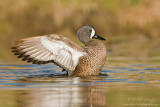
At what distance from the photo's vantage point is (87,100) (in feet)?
19.7

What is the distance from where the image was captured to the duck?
26.3 feet

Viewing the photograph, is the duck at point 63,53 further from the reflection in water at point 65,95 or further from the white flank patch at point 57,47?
the reflection in water at point 65,95

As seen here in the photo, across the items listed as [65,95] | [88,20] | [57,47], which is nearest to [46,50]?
[57,47]

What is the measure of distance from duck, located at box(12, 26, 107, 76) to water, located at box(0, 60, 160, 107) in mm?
229

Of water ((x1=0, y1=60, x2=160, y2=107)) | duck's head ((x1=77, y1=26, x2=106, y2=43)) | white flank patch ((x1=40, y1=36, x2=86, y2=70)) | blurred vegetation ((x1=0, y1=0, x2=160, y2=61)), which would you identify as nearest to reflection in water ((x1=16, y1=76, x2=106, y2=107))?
water ((x1=0, y1=60, x2=160, y2=107))

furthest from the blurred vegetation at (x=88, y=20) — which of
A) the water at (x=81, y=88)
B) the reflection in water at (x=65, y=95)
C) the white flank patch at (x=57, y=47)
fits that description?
the reflection in water at (x=65, y=95)

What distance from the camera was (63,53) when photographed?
819 cm

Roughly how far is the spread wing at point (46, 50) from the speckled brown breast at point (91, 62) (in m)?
0.12

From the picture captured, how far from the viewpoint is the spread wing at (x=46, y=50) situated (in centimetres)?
804

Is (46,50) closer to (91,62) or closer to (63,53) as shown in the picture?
(63,53)

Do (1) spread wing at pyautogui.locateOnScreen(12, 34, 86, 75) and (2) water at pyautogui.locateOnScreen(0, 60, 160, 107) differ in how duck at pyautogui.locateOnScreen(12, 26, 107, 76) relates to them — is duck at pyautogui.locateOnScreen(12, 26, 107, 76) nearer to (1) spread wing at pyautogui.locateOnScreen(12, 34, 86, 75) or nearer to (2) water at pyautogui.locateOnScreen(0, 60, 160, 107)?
(1) spread wing at pyautogui.locateOnScreen(12, 34, 86, 75)

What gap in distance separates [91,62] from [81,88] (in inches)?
59.4

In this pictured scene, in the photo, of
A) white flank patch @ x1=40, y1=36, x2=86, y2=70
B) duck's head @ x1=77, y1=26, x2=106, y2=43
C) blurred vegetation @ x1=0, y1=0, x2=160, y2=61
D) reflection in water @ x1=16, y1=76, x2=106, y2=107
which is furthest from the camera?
blurred vegetation @ x1=0, y1=0, x2=160, y2=61

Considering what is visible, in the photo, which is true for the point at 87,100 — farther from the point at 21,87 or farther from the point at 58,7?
the point at 58,7
